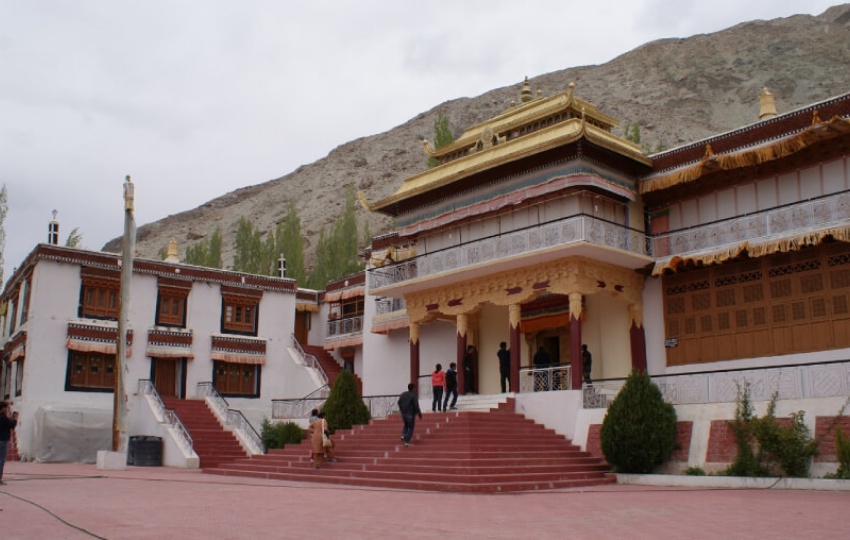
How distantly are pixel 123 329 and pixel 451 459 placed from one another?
9442 millimetres

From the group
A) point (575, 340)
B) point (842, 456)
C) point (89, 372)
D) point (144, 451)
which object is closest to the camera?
point (842, 456)

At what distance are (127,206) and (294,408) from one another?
29.0 ft

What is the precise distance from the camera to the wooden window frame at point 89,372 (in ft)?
89.2

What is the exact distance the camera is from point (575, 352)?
20.0 m

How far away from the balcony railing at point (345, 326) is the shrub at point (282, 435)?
27.9ft

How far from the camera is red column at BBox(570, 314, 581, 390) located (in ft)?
64.7

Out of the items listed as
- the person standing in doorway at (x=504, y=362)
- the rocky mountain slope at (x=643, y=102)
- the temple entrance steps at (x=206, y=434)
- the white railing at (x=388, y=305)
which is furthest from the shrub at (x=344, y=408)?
the rocky mountain slope at (x=643, y=102)

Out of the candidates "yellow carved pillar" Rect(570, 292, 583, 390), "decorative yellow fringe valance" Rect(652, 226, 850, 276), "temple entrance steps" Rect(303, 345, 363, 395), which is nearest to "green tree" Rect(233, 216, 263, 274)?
"temple entrance steps" Rect(303, 345, 363, 395)

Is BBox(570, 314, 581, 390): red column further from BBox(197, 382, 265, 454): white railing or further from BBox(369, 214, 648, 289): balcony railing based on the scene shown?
BBox(197, 382, 265, 454): white railing

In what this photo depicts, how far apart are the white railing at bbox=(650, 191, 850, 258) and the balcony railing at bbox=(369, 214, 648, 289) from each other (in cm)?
82

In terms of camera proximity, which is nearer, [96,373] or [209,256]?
[96,373]

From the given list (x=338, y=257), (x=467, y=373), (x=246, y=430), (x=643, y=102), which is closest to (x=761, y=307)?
(x=467, y=373)

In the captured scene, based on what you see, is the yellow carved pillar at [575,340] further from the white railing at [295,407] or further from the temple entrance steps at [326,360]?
the temple entrance steps at [326,360]

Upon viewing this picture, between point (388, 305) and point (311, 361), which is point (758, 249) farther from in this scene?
point (311, 361)
